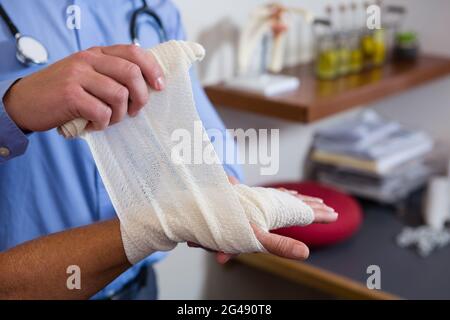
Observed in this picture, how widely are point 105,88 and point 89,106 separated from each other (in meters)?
0.03

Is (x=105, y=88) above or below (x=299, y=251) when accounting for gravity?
above

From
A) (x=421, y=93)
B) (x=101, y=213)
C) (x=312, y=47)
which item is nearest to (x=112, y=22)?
(x=101, y=213)

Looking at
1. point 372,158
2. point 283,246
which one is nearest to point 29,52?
point 283,246

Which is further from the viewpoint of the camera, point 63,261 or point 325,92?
point 325,92

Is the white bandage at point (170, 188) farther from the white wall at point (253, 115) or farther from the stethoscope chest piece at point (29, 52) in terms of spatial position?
the white wall at point (253, 115)

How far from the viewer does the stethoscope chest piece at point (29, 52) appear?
0.84 m

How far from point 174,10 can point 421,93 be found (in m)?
1.17

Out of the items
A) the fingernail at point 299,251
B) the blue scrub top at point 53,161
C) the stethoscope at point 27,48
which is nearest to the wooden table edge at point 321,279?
the blue scrub top at point 53,161

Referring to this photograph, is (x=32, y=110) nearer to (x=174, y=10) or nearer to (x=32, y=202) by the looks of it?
(x=32, y=202)

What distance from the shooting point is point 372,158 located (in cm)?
167

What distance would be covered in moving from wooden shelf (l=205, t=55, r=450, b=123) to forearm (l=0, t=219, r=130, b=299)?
69cm

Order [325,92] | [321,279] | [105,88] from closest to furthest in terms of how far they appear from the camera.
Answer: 1. [105,88]
2. [321,279]
3. [325,92]

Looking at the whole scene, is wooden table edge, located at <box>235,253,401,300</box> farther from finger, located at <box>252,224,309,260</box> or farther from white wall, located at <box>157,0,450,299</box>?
finger, located at <box>252,224,309,260</box>

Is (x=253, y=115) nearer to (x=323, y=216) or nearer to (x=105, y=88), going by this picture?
(x=323, y=216)
